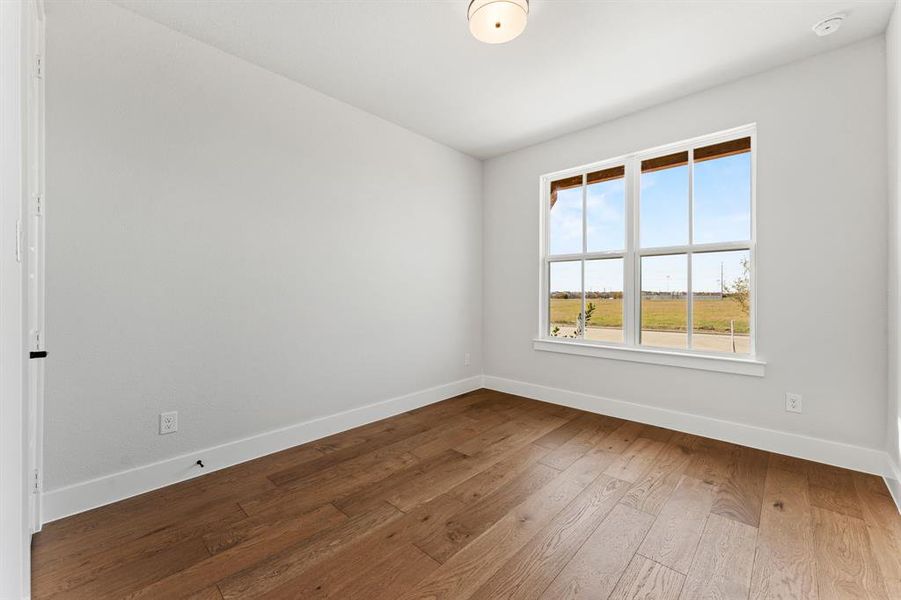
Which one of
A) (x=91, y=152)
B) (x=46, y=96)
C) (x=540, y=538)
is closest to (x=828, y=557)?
(x=540, y=538)

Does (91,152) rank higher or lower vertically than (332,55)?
lower

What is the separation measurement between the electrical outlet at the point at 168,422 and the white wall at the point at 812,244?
3.41 m

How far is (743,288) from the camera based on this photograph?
289cm

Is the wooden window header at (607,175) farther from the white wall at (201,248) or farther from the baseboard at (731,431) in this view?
the baseboard at (731,431)

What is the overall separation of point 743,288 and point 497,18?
8.31 feet

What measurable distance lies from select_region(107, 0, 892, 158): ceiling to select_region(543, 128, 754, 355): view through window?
0.57 m

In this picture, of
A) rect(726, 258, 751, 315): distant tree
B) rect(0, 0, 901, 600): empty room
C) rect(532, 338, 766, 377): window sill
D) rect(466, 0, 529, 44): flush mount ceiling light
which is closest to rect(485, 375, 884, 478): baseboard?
rect(0, 0, 901, 600): empty room

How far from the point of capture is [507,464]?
2525 millimetres

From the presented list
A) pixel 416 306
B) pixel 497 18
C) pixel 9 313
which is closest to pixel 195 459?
pixel 9 313

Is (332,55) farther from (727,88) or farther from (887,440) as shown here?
(887,440)

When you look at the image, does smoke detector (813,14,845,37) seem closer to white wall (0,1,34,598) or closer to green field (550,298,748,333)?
green field (550,298,748,333)

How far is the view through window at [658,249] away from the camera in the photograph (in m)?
2.93

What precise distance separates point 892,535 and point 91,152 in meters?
4.30

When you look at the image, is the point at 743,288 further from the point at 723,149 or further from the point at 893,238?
the point at 723,149
